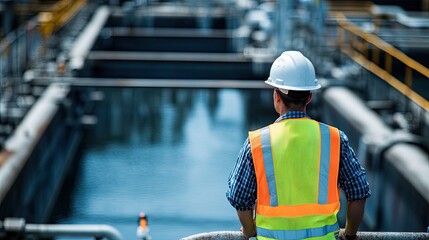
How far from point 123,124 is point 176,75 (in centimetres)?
237

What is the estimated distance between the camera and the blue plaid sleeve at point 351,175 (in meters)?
3.08

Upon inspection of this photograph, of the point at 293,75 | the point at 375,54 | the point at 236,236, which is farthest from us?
the point at 375,54

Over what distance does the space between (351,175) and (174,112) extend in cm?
1488

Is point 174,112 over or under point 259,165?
under

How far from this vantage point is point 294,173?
3.04 m

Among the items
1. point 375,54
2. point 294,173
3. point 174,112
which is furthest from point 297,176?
point 174,112

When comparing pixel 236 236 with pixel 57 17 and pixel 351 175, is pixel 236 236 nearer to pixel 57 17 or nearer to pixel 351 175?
pixel 351 175

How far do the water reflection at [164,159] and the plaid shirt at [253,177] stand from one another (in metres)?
7.42

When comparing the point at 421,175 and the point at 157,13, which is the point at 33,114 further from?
the point at 157,13

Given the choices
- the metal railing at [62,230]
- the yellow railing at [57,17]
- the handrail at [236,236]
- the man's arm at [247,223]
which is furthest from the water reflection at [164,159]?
the man's arm at [247,223]

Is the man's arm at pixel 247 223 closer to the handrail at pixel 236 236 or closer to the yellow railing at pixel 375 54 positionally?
the handrail at pixel 236 236

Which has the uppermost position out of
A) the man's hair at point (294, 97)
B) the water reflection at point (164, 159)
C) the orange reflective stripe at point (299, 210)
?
the man's hair at point (294, 97)

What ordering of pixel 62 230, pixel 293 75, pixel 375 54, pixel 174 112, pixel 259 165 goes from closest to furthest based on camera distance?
pixel 259 165
pixel 293 75
pixel 62 230
pixel 375 54
pixel 174 112

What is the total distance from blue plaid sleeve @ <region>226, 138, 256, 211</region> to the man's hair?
0.20 meters
